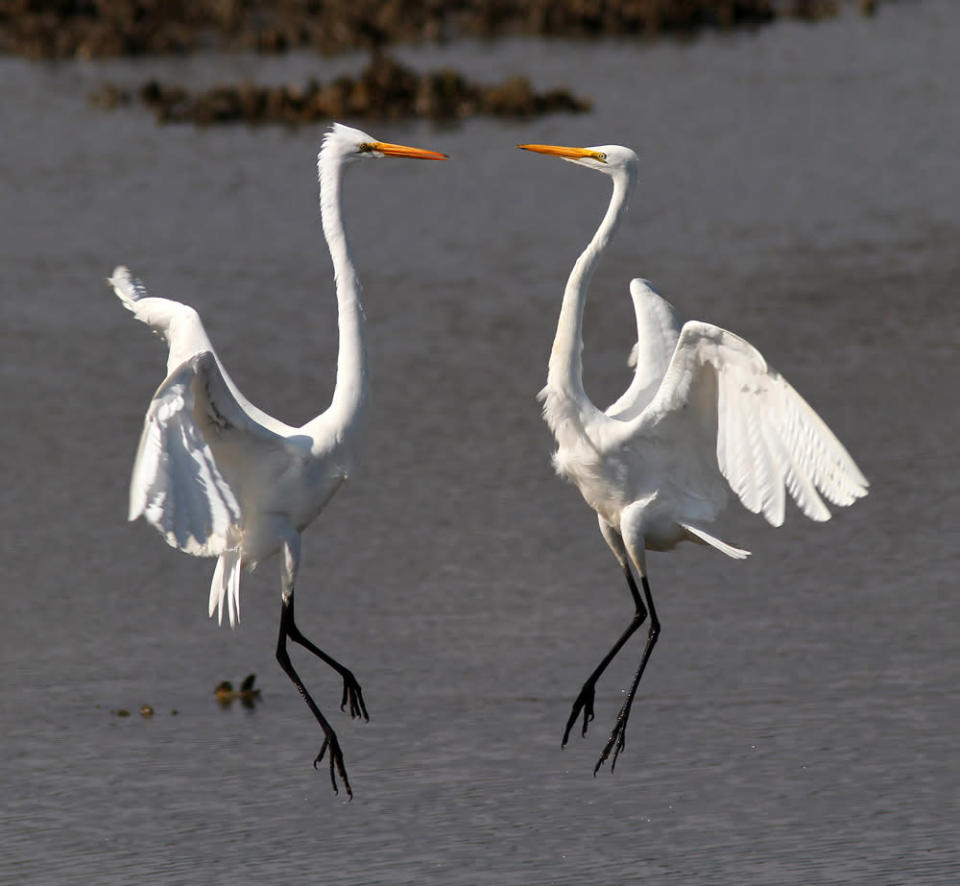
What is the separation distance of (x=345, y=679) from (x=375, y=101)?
43.6 ft

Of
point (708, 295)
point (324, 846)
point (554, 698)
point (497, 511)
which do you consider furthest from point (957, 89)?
point (324, 846)

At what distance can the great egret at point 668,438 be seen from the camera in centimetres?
723

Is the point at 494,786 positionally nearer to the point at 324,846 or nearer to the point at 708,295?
the point at 324,846

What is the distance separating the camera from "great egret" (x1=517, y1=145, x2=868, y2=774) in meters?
7.23

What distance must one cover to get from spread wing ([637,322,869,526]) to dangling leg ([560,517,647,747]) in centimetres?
72

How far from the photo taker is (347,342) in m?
7.48

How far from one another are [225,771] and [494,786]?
109cm

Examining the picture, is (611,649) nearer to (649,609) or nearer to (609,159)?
(649,609)

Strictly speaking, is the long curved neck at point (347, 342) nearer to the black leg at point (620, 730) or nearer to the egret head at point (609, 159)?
the egret head at point (609, 159)

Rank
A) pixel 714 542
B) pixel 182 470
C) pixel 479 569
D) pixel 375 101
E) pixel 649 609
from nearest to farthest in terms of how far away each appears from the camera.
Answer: pixel 182 470 → pixel 714 542 → pixel 649 609 → pixel 479 569 → pixel 375 101

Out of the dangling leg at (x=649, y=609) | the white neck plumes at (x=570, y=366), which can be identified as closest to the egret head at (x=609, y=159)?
the white neck plumes at (x=570, y=366)

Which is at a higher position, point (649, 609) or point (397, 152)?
point (397, 152)

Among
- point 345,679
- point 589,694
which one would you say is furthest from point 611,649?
point 345,679

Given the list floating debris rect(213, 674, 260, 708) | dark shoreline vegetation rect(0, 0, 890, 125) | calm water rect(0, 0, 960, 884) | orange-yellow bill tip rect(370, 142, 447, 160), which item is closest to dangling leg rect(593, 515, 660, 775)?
calm water rect(0, 0, 960, 884)
